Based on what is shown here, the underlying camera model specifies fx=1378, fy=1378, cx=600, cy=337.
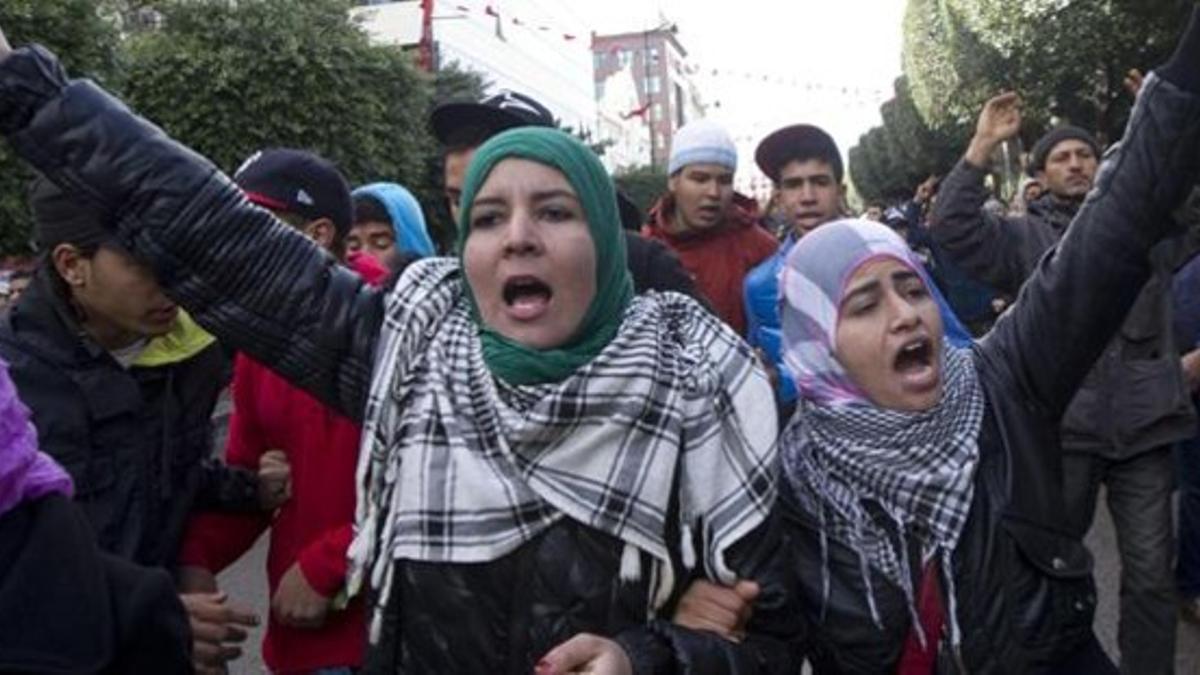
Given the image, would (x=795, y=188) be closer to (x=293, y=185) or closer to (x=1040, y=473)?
(x=293, y=185)

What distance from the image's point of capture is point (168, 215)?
6.66 feet

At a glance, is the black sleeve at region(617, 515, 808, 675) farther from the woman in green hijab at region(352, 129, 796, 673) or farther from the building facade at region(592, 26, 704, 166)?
the building facade at region(592, 26, 704, 166)

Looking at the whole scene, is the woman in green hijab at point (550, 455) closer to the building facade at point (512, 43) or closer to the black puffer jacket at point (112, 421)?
the black puffer jacket at point (112, 421)

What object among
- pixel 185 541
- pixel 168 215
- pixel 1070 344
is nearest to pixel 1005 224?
pixel 1070 344

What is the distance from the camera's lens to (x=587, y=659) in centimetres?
178

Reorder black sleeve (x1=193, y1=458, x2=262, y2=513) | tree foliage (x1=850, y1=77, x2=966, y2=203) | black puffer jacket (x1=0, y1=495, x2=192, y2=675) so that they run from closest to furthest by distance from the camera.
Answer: black puffer jacket (x1=0, y1=495, x2=192, y2=675)
black sleeve (x1=193, y1=458, x2=262, y2=513)
tree foliage (x1=850, y1=77, x2=966, y2=203)

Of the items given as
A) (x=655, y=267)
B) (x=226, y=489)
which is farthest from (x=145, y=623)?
(x=655, y=267)

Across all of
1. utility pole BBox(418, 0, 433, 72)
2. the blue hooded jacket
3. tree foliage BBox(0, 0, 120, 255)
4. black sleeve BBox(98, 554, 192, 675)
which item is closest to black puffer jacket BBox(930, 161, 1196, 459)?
the blue hooded jacket

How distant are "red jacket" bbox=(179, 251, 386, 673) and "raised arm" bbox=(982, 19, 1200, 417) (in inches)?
55.5

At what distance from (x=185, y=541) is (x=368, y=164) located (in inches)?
762

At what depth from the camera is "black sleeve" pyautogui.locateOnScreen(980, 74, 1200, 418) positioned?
224cm

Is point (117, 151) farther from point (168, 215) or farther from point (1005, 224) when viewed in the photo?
point (1005, 224)

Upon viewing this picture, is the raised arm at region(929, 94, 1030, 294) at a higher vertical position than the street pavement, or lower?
higher

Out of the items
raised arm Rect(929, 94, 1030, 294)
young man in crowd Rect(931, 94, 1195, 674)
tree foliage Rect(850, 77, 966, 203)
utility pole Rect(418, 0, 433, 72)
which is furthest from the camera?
tree foliage Rect(850, 77, 966, 203)
